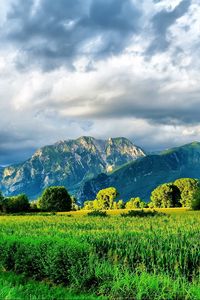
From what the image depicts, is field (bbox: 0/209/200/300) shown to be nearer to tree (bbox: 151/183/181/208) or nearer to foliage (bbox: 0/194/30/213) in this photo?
foliage (bbox: 0/194/30/213)

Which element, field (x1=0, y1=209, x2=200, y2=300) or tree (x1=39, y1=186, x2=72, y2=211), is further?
tree (x1=39, y1=186, x2=72, y2=211)

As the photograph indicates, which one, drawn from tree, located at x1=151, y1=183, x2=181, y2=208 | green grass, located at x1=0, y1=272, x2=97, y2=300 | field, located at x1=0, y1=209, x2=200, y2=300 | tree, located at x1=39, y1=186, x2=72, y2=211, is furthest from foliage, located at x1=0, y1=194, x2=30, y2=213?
green grass, located at x1=0, y1=272, x2=97, y2=300

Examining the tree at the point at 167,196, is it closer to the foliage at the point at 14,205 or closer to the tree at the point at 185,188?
the tree at the point at 185,188

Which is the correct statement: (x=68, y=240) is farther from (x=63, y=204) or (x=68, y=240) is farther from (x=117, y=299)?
Result: (x=63, y=204)

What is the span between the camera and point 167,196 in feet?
618

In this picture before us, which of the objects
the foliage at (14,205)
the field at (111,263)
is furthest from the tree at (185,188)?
the field at (111,263)

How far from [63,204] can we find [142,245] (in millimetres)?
139407

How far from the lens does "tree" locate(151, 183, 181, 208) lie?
186 metres

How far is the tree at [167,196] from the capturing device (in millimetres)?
186125

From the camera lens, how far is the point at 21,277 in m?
23.0

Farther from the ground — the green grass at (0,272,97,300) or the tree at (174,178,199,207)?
the tree at (174,178,199,207)

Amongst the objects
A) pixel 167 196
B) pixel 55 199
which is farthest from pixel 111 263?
pixel 167 196

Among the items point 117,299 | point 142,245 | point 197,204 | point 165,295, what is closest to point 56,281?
point 142,245

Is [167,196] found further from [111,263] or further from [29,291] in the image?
[29,291]
